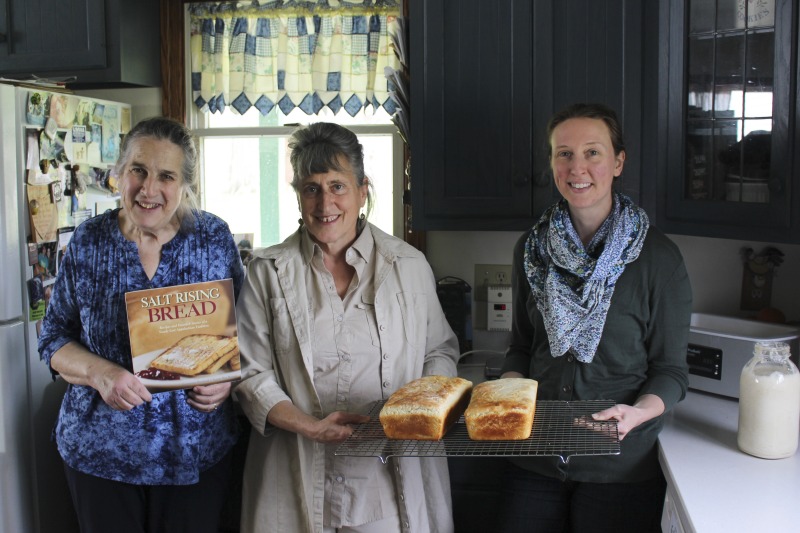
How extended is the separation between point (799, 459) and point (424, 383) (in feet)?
2.58

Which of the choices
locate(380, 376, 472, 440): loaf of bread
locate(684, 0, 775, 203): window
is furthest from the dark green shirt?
locate(684, 0, 775, 203): window

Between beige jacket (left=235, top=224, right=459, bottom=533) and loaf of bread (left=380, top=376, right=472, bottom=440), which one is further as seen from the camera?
beige jacket (left=235, top=224, right=459, bottom=533)

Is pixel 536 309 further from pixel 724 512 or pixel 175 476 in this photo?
pixel 175 476

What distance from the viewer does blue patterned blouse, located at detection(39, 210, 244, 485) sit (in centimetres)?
187

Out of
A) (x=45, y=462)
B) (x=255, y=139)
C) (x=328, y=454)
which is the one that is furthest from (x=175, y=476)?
(x=255, y=139)

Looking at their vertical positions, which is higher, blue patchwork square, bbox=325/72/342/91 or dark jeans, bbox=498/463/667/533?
blue patchwork square, bbox=325/72/342/91

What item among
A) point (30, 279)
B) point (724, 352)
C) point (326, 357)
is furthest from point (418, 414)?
Result: point (30, 279)

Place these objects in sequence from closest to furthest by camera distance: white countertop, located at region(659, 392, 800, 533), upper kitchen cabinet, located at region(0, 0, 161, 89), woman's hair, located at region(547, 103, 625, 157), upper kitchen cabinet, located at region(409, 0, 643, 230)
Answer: white countertop, located at region(659, 392, 800, 533) → woman's hair, located at region(547, 103, 625, 157) → upper kitchen cabinet, located at region(409, 0, 643, 230) → upper kitchen cabinet, located at region(0, 0, 161, 89)

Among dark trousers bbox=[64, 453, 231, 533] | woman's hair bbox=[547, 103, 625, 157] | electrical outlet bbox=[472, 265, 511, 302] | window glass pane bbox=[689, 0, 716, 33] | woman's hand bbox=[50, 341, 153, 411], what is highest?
window glass pane bbox=[689, 0, 716, 33]

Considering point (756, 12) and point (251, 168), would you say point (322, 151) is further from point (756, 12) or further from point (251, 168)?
point (251, 168)

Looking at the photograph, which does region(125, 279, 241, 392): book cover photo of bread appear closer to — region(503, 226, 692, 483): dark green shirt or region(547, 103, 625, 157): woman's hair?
region(503, 226, 692, 483): dark green shirt

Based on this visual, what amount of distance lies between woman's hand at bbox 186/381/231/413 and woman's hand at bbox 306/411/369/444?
24cm

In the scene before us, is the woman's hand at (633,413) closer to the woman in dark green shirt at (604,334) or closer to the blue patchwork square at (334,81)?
the woman in dark green shirt at (604,334)

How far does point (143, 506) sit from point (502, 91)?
1456 millimetres
